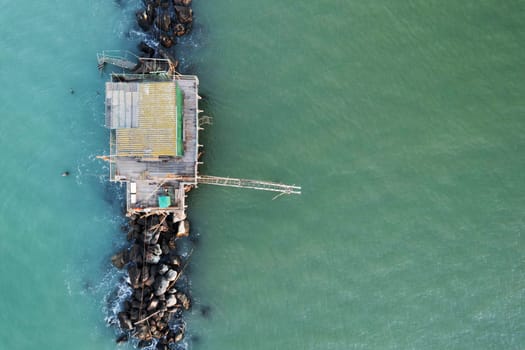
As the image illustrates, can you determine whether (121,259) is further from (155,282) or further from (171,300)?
(171,300)

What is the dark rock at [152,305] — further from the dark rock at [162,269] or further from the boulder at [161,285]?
the dark rock at [162,269]

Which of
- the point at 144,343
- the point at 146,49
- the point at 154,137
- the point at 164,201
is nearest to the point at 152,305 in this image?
the point at 144,343

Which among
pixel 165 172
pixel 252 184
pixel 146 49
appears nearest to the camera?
pixel 165 172

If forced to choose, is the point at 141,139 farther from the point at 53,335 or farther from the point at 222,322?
the point at 53,335

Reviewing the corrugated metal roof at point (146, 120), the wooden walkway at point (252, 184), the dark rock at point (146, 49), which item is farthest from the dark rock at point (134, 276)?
the dark rock at point (146, 49)

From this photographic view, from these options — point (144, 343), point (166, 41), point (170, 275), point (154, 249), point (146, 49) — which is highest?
point (166, 41)

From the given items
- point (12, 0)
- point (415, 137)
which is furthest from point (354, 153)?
point (12, 0)
